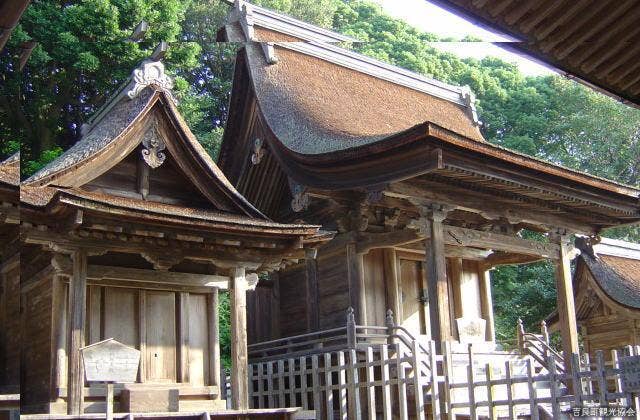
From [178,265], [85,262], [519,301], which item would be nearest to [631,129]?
[178,265]

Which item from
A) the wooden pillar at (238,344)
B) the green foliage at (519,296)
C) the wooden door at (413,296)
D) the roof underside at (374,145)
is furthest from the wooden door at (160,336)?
the green foliage at (519,296)

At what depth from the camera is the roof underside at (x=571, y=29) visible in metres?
4.69

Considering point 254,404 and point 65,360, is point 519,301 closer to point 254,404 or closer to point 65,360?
point 254,404

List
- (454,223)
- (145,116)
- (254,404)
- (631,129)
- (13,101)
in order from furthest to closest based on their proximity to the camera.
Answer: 1. (454,223)
2. (254,404)
3. (631,129)
4. (145,116)
5. (13,101)

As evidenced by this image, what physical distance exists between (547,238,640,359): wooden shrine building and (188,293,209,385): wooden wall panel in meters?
9.65

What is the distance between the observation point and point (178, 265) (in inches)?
414

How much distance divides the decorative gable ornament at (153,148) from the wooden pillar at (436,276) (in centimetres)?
453

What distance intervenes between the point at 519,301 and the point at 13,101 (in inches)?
714

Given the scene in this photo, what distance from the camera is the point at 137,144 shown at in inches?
385

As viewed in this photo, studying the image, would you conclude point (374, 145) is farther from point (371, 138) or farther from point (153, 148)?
point (153, 148)

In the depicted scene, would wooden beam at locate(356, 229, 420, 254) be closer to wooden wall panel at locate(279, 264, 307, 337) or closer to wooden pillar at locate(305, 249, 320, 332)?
wooden pillar at locate(305, 249, 320, 332)

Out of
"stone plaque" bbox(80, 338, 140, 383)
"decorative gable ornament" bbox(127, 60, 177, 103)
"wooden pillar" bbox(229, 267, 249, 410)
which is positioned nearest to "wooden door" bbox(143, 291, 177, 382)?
"wooden pillar" bbox(229, 267, 249, 410)

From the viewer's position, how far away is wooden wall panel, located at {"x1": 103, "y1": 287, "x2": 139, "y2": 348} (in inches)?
384

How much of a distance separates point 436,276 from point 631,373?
464 centimetres
